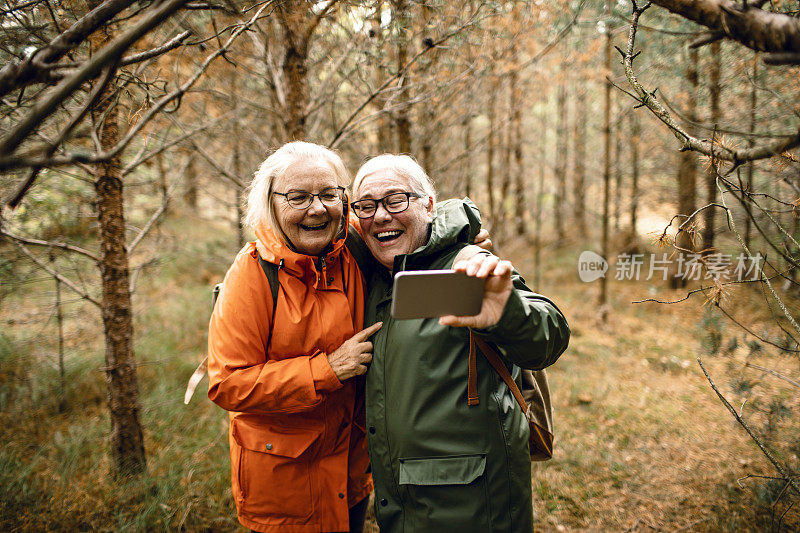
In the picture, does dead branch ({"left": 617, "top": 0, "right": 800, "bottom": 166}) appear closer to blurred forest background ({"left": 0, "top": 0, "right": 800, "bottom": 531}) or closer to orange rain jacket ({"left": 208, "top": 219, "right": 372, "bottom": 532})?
blurred forest background ({"left": 0, "top": 0, "right": 800, "bottom": 531})

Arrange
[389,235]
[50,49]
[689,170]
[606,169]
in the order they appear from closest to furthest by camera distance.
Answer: [50,49], [389,235], [606,169], [689,170]

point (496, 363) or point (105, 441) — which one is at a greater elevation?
point (496, 363)

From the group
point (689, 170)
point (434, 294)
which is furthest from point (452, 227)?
point (689, 170)

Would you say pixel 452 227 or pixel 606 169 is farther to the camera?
pixel 606 169

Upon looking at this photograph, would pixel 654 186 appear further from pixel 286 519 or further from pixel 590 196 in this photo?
pixel 286 519

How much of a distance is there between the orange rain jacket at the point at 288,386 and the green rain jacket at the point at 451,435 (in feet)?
0.99

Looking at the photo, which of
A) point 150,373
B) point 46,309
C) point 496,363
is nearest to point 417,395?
point 496,363

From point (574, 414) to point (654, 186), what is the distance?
6945 mm

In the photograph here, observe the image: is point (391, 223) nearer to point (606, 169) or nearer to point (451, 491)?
point (451, 491)

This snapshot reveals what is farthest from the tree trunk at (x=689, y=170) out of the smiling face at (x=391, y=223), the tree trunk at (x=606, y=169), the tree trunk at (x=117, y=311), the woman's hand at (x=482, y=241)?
the tree trunk at (x=117, y=311)

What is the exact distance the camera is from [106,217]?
2699mm

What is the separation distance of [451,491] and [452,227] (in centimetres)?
102

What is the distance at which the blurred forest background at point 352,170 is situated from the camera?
1577 millimetres

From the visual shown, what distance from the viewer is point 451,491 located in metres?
1.56
